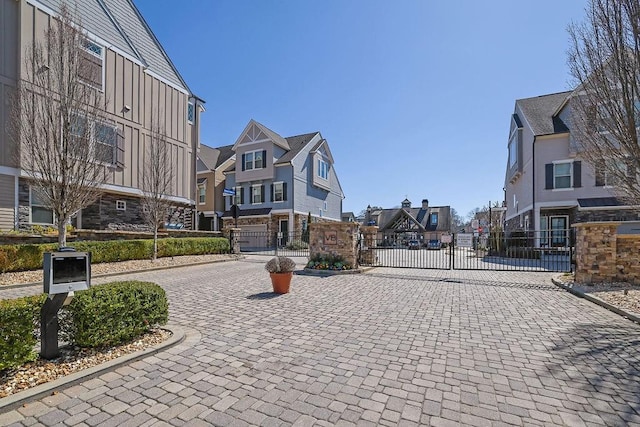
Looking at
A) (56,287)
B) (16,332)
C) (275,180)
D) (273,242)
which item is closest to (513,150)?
(275,180)

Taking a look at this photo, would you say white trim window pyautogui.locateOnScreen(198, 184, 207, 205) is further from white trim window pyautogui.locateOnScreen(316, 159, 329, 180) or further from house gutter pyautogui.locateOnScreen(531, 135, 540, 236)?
house gutter pyautogui.locateOnScreen(531, 135, 540, 236)

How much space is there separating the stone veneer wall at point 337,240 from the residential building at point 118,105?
28.8ft

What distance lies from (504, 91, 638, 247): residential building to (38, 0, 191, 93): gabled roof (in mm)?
23596

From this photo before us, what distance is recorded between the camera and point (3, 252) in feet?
28.8

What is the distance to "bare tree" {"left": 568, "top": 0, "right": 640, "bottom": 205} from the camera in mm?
6004

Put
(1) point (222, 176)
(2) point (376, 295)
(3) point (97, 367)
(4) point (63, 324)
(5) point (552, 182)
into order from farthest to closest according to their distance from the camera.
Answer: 1. (1) point (222, 176)
2. (5) point (552, 182)
3. (2) point (376, 295)
4. (4) point (63, 324)
5. (3) point (97, 367)

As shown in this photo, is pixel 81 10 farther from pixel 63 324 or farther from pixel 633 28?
pixel 633 28

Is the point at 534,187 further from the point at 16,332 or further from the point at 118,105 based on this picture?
the point at 118,105

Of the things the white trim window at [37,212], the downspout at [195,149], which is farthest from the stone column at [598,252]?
the downspout at [195,149]

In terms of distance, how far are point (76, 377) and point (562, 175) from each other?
25.3 meters

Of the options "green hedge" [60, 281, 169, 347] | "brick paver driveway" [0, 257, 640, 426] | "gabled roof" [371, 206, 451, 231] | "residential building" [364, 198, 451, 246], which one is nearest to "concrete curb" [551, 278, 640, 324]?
"brick paver driveway" [0, 257, 640, 426]

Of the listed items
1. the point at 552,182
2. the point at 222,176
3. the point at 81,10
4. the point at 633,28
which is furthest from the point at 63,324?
the point at 222,176

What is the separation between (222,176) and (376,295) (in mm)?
27441

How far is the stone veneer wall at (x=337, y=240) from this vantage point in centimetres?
1207
